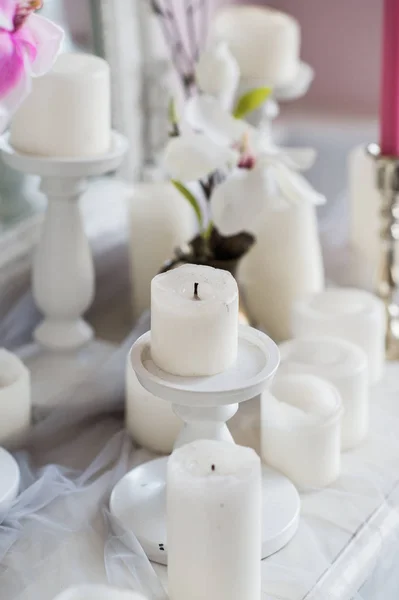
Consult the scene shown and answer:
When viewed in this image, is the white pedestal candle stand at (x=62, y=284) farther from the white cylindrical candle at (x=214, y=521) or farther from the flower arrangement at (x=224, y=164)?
the white cylindrical candle at (x=214, y=521)

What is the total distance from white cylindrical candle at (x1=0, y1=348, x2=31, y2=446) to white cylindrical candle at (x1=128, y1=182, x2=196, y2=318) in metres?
0.24

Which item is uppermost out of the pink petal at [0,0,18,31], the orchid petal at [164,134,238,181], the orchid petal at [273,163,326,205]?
the pink petal at [0,0,18,31]

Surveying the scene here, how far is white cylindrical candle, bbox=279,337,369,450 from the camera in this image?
79 cm

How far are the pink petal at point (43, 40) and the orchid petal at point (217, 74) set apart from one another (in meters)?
0.22

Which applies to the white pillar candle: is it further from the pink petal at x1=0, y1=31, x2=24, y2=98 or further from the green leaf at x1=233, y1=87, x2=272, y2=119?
the green leaf at x1=233, y1=87, x2=272, y2=119

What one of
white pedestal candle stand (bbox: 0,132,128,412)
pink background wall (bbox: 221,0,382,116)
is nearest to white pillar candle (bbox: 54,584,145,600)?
white pedestal candle stand (bbox: 0,132,128,412)

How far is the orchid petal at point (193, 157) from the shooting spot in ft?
2.62

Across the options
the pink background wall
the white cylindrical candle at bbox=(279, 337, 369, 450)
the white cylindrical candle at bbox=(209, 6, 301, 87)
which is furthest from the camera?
the pink background wall

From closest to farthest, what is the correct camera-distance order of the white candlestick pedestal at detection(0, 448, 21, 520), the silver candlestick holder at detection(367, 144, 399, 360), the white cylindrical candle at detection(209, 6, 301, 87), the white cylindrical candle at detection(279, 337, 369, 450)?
1. the white candlestick pedestal at detection(0, 448, 21, 520)
2. the white cylindrical candle at detection(279, 337, 369, 450)
3. the silver candlestick holder at detection(367, 144, 399, 360)
4. the white cylindrical candle at detection(209, 6, 301, 87)

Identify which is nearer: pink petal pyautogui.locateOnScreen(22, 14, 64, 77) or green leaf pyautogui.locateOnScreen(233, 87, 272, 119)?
pink petal pyautogui.locateOnScreen(22, 14, 64, 77)

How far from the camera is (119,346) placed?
36.3 inches

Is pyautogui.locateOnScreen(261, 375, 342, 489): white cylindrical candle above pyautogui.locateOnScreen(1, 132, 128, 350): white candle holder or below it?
below

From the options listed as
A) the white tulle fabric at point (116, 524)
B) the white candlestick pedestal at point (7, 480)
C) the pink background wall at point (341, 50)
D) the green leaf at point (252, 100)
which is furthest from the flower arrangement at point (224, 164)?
the pink background wall at point (341, 50)

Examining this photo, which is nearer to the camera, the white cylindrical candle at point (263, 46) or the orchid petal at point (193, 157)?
the orchid petal at point (193, 157)
